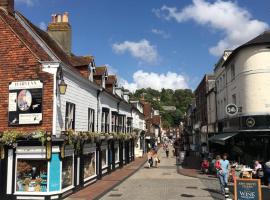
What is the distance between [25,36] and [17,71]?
1945 millimetres

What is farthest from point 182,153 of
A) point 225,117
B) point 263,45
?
point 263,45

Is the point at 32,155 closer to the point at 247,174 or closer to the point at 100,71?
the point at 100,71

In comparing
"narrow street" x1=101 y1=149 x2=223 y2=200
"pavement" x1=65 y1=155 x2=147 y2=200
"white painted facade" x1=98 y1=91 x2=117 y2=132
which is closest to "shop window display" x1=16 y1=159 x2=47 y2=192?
"pavement" x1=65 y1=155 x2=147 y2=200

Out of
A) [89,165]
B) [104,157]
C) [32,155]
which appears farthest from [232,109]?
[32,155]

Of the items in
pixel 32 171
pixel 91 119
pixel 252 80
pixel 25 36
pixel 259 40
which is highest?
pixel 259 40

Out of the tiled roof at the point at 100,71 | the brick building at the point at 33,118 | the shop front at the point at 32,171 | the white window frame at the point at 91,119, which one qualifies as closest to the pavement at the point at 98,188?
the brick building at the point at 33,118

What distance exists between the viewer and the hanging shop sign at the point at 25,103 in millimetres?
15859

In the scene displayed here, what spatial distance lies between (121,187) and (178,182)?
4043 mm

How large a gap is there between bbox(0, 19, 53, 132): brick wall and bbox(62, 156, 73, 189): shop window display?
235 cm

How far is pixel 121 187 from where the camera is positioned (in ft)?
67.2

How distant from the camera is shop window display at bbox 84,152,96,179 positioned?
20559 mm

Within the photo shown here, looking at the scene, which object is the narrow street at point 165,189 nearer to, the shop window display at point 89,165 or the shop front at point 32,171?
the shop window display at point 89,165

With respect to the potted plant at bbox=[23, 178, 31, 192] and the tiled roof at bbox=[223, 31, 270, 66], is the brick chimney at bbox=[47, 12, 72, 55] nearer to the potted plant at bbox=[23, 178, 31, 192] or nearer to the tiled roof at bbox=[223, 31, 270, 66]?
the potted plant at bbox=[23, 178, 31, 192]

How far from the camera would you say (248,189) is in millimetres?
13117
